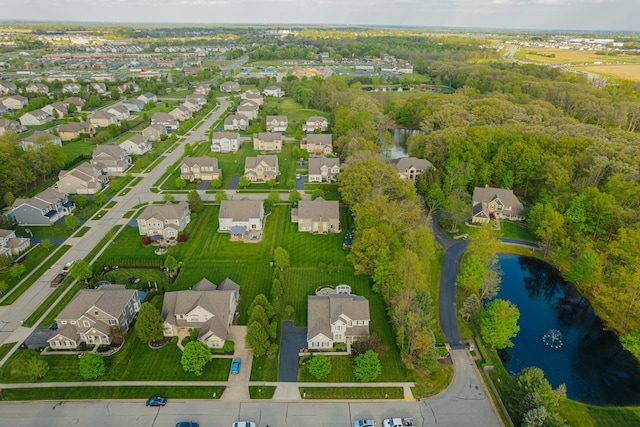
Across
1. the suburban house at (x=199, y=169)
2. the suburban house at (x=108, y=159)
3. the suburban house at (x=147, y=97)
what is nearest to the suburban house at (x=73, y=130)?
the suburban house at (x=108, y=159)

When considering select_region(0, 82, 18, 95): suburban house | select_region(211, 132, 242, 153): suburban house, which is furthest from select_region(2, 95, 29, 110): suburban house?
select_region(211, 132, 242, 153): suburban house

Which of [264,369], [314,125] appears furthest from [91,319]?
[314,125]

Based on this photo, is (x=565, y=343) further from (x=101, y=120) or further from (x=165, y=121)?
(x=101, y=120)

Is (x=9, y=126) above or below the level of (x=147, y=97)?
below

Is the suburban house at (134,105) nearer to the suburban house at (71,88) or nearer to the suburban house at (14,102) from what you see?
the suburban house at (14,102)

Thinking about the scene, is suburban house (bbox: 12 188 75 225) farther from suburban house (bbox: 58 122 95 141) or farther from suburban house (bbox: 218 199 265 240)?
suburban house (bbox: 58 122 95 141)

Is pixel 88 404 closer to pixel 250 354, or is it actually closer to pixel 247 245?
pixel 250 354
